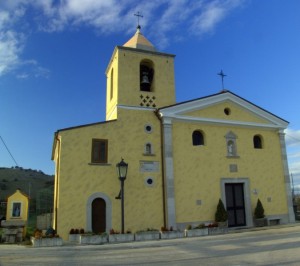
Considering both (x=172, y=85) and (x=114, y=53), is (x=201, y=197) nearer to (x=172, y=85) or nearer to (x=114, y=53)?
(x=172, y=85)

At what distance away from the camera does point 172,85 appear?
64.5 ft

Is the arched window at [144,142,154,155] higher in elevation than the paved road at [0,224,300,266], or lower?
higher

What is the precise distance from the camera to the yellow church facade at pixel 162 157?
16.2 metres

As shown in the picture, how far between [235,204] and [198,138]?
14.3 feet

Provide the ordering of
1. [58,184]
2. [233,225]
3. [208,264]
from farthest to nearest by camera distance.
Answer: [233,225] < [58,184] < [208,264]

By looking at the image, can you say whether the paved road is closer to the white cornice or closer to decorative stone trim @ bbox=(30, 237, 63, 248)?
decorative stone trim @ bbox=(30, 237, 63, 248)

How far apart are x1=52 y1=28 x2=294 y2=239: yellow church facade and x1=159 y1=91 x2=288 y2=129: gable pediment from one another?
6 centimetres

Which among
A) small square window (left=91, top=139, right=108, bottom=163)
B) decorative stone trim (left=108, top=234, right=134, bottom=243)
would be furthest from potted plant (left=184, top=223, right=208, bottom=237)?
small square window (left=91, top=139, right=108, bottom=163)

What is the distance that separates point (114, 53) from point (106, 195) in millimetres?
8518

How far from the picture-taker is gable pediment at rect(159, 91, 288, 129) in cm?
1858

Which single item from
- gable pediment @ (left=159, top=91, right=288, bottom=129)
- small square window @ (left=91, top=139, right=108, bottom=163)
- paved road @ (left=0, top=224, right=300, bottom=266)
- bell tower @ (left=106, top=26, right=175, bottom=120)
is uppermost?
bell tower @ (left=106, top=26, right=175, bottom=120)

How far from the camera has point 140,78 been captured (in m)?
19.4

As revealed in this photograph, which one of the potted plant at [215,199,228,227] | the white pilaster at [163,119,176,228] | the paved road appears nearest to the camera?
the paved road

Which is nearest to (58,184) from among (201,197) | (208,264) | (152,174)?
(152,174)
